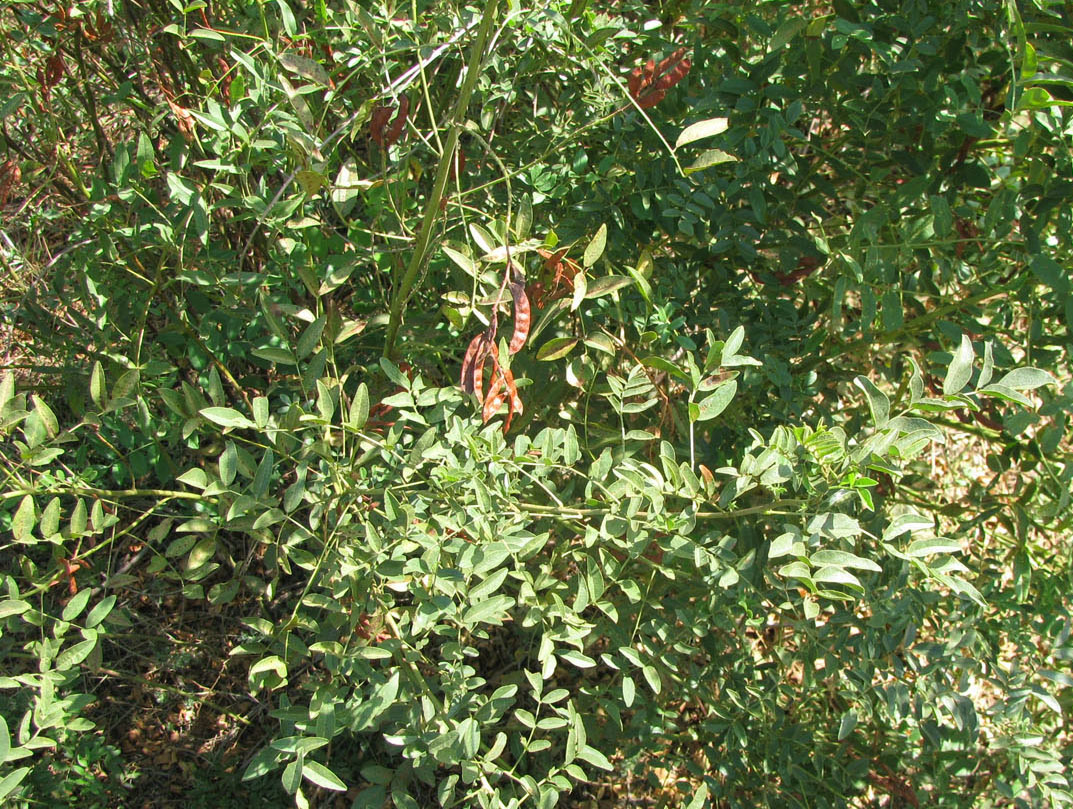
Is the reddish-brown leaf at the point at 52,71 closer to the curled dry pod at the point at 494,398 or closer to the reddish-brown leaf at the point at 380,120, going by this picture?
the reddish-brown leaf at the point at 380,120

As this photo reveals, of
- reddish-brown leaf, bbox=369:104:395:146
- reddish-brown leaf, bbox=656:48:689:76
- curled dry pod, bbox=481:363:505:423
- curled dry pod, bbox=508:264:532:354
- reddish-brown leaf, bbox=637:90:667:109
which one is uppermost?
reddish-brown leaf, bbox=369:104:395:146

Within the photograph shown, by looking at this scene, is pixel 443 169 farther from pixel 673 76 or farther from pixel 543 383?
pixel 543 383

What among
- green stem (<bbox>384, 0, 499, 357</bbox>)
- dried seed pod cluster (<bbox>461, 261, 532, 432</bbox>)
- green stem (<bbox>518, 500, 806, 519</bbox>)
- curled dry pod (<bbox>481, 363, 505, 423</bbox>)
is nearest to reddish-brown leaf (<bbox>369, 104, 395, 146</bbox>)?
green stem (<bbox>384, 0, 499, 357</bbox>)

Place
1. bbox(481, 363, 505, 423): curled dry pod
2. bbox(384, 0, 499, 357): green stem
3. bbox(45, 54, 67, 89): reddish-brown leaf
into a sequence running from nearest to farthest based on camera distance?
bbox(384, 0, 499, 357): green stem < bbox(481, 363, 505, 423): curled dry pod < bbox(45, 54, 67, 89): reddish-brown leaf

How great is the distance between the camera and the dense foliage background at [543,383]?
→ 4.11 feet

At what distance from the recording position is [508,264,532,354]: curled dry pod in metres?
1.26

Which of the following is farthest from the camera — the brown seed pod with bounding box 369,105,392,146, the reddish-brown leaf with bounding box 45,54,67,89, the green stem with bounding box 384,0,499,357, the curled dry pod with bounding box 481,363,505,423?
the reddish-brown leaf with bounding box 45,54,67,89

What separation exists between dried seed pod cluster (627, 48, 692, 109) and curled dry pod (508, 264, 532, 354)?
0.37m

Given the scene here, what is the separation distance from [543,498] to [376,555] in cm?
47

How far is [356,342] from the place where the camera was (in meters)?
1.74

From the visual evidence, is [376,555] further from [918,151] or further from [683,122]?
[918,151]

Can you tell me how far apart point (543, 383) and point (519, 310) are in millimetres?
502

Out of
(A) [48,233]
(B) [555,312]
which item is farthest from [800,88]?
(A) [48,233]

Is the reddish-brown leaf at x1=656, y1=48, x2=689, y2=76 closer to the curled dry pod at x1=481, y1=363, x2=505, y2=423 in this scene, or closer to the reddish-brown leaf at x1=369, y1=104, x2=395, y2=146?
the reddish-brown leaf at x1=369, y1=104, x2=395, y2=146
